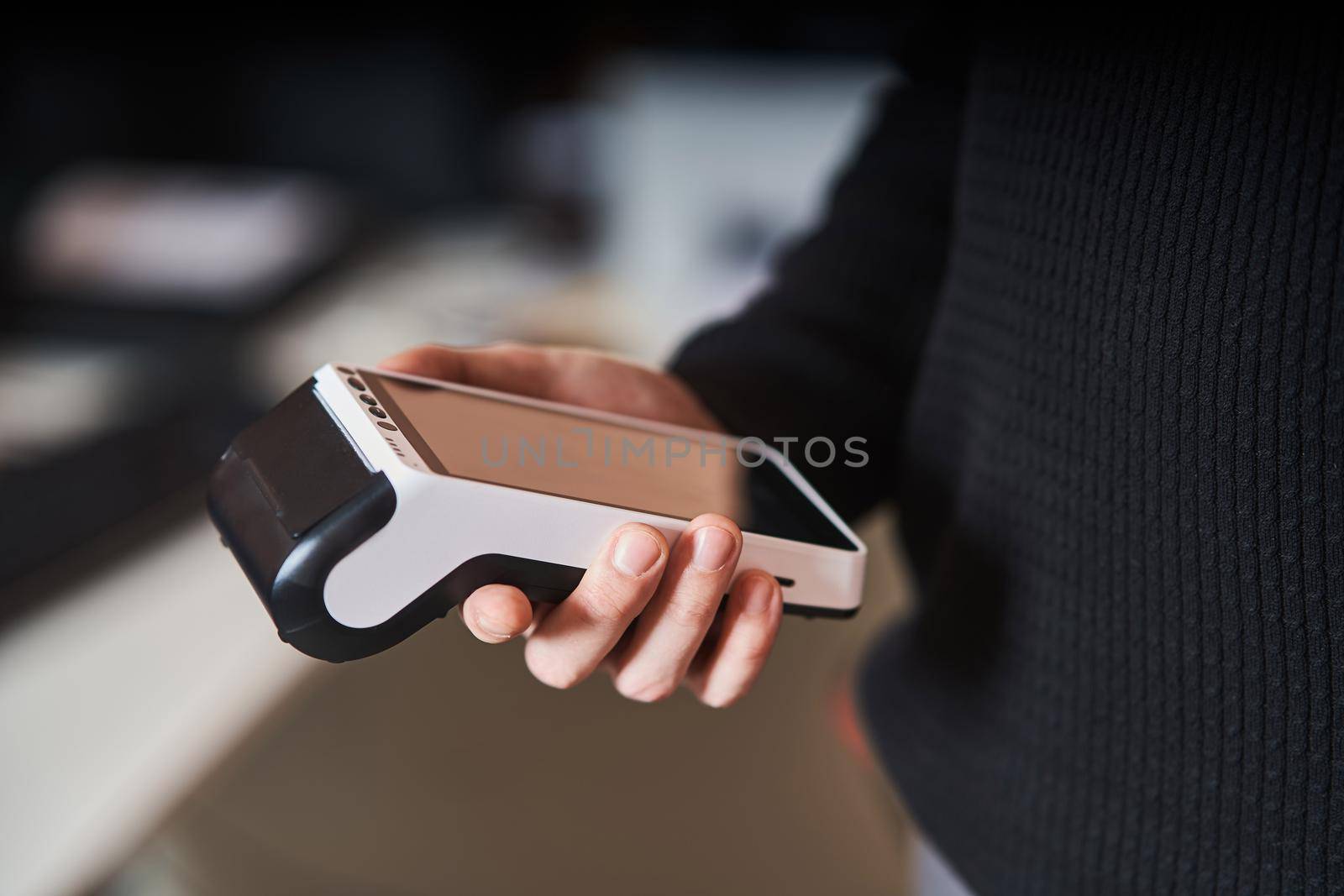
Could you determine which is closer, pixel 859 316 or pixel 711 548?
pixel 711 548

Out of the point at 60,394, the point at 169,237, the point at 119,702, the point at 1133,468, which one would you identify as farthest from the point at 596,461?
the point at 169,237

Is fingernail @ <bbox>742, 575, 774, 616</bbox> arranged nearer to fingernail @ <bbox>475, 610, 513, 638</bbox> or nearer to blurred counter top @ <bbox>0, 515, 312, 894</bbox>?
fingernail @ <bbox>475, 610, 513, 638</bbox>

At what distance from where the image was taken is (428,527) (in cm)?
26

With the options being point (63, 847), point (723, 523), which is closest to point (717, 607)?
point (723, 523)

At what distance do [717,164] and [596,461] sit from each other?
1.17 metres

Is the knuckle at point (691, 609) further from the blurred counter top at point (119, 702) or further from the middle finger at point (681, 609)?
the blurred counter top at point (119, 702)

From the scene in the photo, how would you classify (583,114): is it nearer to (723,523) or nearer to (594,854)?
(594,854)

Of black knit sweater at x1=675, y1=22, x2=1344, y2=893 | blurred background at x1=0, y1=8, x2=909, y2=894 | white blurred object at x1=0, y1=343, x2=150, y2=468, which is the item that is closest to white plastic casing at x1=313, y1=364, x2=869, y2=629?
black knit sweater at x1=675, y1=22, x2=1344, y2=893

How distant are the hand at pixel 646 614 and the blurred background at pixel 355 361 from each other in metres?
0.21

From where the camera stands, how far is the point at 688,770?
0.56m

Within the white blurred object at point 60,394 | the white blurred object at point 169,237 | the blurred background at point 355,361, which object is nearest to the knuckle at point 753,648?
the blurred background at point 355,361

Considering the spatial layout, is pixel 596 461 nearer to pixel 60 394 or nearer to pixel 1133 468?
pixel 1133 468

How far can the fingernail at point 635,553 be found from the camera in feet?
0.88

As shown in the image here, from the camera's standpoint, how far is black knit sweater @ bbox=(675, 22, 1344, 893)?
265 millimetres
